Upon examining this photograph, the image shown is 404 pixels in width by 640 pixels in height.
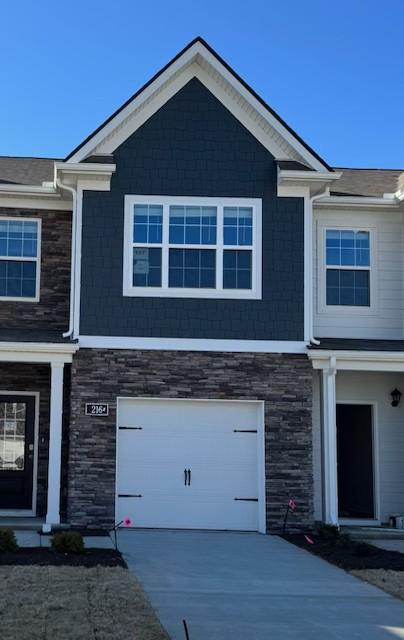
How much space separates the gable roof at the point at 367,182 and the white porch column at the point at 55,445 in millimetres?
6550

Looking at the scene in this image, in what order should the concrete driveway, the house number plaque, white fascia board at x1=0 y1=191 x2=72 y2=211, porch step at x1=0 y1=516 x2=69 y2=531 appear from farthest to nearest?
white fascia board at x1=0 y1=191 x2=72 y2=211 → the house number plaque → porch step at x1=0 y1=516 x2=69 y2=531 → the concrete driveway

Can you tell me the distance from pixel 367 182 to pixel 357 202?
176 cm

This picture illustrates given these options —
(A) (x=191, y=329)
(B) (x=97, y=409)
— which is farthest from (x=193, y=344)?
(B) (x=97, y=409)

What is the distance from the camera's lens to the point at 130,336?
14.5 meters

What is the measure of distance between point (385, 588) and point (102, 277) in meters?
7.31

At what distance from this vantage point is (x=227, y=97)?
15062 mm

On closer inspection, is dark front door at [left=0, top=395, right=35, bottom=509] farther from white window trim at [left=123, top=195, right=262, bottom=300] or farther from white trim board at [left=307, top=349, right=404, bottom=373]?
white trim board at [left=307, top=349, right=404, bottom=373]

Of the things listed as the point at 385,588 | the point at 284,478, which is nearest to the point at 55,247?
the point at 284,478

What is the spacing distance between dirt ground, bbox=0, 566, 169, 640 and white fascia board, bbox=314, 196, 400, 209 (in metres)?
8.59

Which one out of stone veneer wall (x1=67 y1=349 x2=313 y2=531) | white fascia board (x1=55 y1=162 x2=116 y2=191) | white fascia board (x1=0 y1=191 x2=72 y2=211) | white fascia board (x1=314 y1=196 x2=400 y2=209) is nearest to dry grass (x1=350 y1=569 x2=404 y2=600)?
stone veneer wall (x1=67 y1=349 x2=313 y2=531)

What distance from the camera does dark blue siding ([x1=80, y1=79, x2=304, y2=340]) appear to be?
47.6 feet

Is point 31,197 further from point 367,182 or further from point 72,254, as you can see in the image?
point 367,182

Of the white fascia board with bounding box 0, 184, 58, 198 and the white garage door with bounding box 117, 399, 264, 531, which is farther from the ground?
the white fascia board with bounding box 0, 184, 58, 198

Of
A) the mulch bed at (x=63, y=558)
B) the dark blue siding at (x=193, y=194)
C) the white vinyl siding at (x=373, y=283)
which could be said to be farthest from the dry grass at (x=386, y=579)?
the white vinyl siding at (x=373, y=283)
